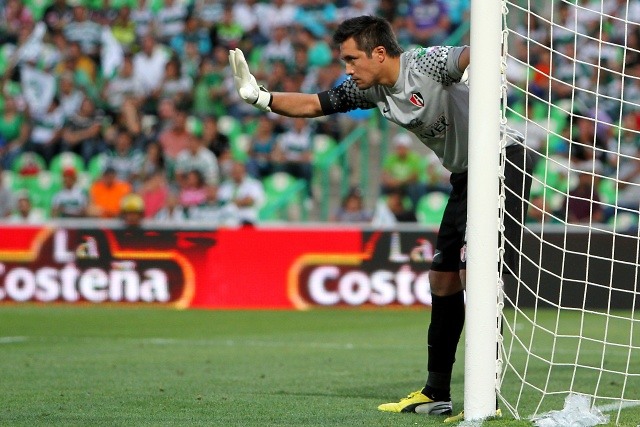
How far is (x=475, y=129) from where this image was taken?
18.3ft

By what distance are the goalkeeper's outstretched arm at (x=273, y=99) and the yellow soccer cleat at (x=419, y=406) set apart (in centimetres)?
163

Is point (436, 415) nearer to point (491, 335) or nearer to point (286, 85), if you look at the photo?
point (491, 335)

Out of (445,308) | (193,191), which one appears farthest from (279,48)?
(445,308)

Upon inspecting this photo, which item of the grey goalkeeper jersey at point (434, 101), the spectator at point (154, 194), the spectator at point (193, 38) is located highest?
the spectator at point (193, 38)

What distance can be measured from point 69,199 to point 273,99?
11.4 m

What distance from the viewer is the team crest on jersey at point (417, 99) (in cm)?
631

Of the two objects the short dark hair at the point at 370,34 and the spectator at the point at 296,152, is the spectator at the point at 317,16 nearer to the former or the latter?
the spectator at the point at 296,152

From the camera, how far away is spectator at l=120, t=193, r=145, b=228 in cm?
1570

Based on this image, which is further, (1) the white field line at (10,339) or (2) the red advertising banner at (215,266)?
(2) the red advertising banner at (215,266)

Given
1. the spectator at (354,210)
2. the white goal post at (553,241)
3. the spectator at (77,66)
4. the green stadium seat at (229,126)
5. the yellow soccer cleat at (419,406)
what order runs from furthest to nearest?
the spectator at (77,66)
the green stadium seat at (229,126)
the spectator at (354,210)
the yellow soccer cleat at (419,406)
the white goal post at (553,241)

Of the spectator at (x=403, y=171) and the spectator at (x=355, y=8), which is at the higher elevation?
the spectator at (x=355, y=8)

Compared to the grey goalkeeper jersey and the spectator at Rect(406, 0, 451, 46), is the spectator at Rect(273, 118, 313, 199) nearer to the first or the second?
the spectator at Rect(406, 0, 451, 46)

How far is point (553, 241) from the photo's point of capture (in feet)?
48.8

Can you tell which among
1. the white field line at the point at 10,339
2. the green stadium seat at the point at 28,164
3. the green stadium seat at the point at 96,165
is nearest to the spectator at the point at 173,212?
the green stadium seat at the point at 96,165
